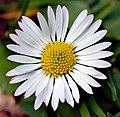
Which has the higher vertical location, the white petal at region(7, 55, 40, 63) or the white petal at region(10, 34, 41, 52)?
the white petal at region(10, 34, 41, 52)

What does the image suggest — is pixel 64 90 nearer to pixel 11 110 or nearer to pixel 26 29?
pixel 26 29

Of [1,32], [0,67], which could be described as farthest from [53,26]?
[1,32]

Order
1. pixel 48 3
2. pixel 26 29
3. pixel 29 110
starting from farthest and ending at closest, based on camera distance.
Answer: pixel 48 3 < pixel 29 110 < pixel 26 29

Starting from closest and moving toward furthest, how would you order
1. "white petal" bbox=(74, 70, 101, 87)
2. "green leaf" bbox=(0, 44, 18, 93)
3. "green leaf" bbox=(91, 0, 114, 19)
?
"white petal" bbox=(74, 70, 101, 87), "green leaf" bbox=(0, 44, 18, 93), "green leaf" bbox=(91, 0, 114, 19)

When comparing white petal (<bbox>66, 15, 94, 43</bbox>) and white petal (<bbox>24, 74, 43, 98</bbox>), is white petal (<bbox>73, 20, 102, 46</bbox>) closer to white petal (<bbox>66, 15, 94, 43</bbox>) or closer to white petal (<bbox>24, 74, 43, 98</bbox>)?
white petal (<bbox>66, 15, 94, 43</bbox>)

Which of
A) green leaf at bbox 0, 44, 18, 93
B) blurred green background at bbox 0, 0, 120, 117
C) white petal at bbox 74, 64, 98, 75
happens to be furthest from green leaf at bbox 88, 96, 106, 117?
green leaf at bbox 0, 44, 18, 93

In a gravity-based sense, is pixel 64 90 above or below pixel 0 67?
below

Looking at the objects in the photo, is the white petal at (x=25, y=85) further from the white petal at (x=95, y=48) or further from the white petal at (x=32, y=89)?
the white petal at (x=95, y=48)

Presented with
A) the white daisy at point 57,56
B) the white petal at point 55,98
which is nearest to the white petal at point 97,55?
the white daisy at point 57,56
